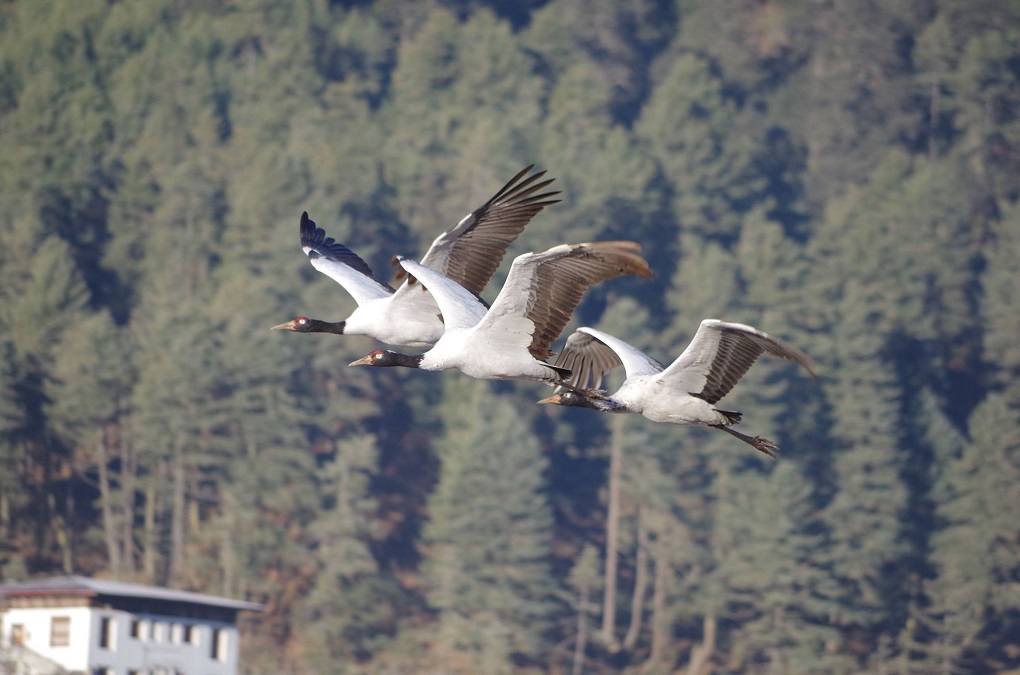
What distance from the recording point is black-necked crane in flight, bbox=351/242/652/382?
959 inches

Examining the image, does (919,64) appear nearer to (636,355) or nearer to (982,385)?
(982,385)

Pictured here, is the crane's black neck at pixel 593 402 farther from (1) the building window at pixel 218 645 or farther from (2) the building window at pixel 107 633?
(1) the building window at pixel 218 645

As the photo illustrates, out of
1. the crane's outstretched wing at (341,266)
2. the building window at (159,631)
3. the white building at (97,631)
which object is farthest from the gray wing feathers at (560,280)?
the building window at (159,631)

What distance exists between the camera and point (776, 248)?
81.4 metres

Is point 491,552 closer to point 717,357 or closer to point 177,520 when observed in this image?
point 177,520

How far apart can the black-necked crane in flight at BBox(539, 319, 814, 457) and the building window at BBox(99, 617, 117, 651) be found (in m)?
21.2

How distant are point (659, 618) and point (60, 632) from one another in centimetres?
2812

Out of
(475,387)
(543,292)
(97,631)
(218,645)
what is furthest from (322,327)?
(475,387)

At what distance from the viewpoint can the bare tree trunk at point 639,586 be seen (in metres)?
70.0

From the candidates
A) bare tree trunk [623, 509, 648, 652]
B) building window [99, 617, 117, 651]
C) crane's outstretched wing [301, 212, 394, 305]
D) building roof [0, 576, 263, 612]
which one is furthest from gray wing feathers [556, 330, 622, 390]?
bare tree trunk [623, 509, 648, 652]

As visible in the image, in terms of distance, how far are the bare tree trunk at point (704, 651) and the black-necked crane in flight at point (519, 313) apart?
139 ft

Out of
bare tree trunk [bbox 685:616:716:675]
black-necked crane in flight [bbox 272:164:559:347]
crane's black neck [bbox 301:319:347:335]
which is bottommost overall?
bare tree trunk [bbox 685:616:716:675]

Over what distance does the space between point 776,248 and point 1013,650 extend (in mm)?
19989

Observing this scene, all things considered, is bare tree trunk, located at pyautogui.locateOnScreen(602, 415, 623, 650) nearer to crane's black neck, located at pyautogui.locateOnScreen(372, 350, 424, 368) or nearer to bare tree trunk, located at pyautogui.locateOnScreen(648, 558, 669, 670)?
bare tree trunk, located at pyautogui.locateOnScreen(648, 558, 669, 670)
